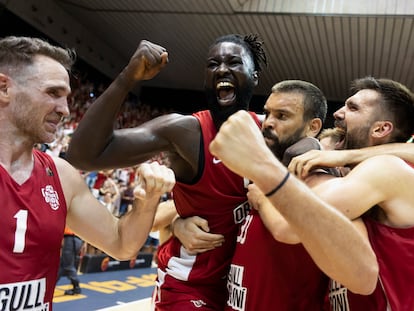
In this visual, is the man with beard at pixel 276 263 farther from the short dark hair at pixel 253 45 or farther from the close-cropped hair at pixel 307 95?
the short dark hair at pixel 253 45

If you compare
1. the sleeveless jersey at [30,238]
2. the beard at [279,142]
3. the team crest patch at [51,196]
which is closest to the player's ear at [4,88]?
the sleeveless jersey at [30,238]

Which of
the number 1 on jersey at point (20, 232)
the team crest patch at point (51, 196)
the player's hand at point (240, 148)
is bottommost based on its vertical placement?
the number 1 on jersey at point (20, 232)

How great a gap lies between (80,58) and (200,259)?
13.0 m

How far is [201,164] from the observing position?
2320 mm

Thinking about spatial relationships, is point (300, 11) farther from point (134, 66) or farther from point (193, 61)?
point (134, 66)

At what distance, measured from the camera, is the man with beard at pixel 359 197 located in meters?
1.37

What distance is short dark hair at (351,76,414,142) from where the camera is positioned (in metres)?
2.04

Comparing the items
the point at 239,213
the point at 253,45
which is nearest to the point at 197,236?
the point at 239,213

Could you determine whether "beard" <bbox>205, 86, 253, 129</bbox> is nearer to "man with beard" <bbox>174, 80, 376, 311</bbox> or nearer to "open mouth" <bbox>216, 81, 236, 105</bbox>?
"open mouth" <bbox>216, 81, 236, 105</bbox>

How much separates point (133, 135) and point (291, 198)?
3.45 ft

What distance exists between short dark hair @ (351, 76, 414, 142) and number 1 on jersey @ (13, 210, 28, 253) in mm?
1541

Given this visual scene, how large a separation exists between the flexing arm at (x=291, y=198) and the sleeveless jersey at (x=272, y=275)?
2.06 ft

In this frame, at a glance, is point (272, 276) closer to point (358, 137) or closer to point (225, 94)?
point (358, 137)

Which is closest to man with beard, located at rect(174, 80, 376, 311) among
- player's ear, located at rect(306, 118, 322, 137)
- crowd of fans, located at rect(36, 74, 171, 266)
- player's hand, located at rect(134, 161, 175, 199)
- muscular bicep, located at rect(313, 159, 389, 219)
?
player's ear, located at rect(306, 118, 322, 137)
